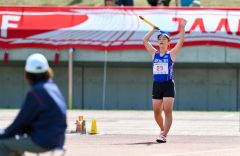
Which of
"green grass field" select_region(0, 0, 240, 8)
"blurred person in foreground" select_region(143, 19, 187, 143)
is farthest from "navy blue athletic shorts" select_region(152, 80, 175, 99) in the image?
"green grass field" select_region(0, 0, 240, 8)

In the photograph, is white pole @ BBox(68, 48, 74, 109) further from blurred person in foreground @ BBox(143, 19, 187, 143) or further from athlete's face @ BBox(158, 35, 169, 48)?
athlete's face @ BBox(158, 35, 169, 48)

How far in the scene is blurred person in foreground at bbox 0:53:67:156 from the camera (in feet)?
26.0

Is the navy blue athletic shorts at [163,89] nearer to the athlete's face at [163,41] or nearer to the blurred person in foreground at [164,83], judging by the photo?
the blurred person in foreground at [164,83]

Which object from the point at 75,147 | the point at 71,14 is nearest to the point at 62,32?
the point at 71,14

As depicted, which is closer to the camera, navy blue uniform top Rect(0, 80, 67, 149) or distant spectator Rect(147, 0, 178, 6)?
navy blue uniform top Rect(0, 80, 67, 149)

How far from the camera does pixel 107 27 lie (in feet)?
85.7

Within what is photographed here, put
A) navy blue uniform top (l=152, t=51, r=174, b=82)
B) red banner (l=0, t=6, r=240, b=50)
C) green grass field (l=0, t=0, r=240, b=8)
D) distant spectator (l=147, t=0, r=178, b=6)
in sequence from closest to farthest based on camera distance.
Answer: navy blue uniform top (l=152, t=51, r=174, b=82), red banner (l=0, t=6, r=240, b=50), distant spectator (l=147, t=0, r=178, b=6), green grass field (l=0, t=0, r=240, b=8)

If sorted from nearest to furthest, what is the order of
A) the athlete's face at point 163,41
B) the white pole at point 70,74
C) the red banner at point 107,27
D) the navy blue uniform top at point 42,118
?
Answer: the navy blue uniform top at point 42,118 < the athlete's face at point 163,41 < the red banner at point 107,27 < the white pole at point 70,74

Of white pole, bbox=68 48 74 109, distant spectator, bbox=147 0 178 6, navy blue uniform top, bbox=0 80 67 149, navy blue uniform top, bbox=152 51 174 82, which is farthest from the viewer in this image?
distant spectator, bbox=147 0 178 6

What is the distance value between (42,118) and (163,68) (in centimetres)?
682

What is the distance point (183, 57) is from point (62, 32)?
12.6 feet

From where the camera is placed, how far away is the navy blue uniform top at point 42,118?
7.91 metres

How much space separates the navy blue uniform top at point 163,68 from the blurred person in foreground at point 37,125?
6.59 meters

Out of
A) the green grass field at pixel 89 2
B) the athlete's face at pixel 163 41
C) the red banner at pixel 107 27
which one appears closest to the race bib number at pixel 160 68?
the athlete's face at pixel 163 41
